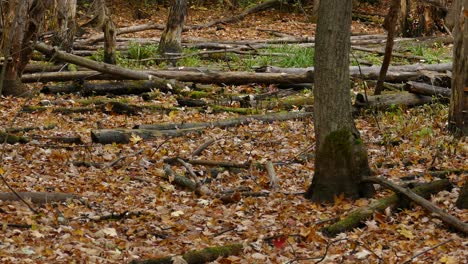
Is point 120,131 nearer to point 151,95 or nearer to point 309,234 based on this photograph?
point 151,95

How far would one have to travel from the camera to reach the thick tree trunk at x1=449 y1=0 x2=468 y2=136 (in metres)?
12.3

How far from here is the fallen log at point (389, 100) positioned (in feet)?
47.8

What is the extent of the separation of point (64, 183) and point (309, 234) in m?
3.73

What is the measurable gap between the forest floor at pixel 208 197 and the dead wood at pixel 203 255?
0.09m

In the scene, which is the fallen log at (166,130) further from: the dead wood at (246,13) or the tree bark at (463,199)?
the dead wood at (246,13)

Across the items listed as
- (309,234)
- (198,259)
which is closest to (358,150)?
(309,234)

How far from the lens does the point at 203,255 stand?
7.42 meters

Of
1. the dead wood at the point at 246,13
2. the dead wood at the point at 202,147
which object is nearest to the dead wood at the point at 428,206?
the dead wood at the point at 202,147

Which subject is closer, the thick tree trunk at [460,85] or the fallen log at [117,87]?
the thick tree trunk at [460,85]

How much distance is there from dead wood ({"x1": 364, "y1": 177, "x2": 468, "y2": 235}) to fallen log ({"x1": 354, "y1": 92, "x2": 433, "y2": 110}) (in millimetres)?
5306

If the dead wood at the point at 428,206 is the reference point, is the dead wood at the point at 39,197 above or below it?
below

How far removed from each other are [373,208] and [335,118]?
1.26 m

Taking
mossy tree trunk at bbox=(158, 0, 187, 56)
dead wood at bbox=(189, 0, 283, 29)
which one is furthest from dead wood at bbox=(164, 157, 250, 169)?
dead wood at bbox=(189, 0, 283, 29)

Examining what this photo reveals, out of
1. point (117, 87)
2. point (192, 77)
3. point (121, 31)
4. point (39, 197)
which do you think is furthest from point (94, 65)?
point (121, 31)
